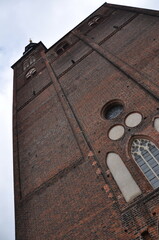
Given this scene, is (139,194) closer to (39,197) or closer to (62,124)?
(39,197)

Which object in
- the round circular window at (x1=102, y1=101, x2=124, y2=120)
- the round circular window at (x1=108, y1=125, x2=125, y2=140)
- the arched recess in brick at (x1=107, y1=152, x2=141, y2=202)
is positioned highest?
the round circular window at (x1=102, y1=101, x2=124, y2=120)

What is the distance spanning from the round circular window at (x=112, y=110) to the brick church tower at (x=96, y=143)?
1.9 inches

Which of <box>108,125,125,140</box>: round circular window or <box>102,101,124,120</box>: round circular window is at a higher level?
<box>102,101,124,120</box>: round circular window

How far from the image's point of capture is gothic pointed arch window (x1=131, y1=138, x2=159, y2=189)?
7.29 metres

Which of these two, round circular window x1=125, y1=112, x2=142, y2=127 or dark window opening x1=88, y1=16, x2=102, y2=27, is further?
dark window opening x1=88, y1=16, x2=102, y2=27

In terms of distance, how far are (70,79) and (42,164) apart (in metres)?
5.63

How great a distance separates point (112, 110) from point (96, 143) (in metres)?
2.05

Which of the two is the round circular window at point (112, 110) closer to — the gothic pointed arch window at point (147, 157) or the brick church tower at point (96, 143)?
the brick church tower at point (96, 143)

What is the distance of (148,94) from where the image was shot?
9.07 meters

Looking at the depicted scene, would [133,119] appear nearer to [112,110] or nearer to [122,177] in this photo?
[112,110]

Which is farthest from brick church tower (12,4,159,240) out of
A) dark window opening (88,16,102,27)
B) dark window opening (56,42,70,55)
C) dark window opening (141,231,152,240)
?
dark window opening (88,16,102,27)

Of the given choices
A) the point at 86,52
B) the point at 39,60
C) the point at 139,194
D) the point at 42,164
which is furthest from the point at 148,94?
the point at 39,60

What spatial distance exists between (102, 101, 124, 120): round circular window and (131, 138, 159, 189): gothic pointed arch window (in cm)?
205

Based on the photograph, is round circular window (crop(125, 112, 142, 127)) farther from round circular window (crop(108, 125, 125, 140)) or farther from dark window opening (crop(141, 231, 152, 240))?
dark window opening (crop(141, 231, 152, 240))
